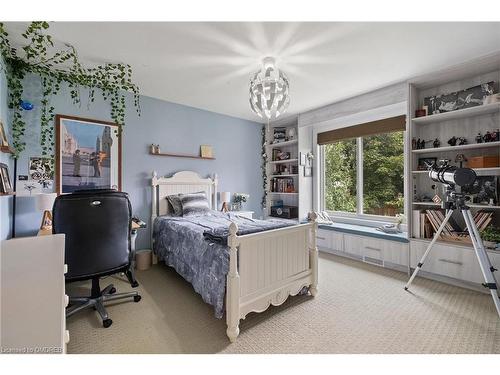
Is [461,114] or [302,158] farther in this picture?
[302,158]

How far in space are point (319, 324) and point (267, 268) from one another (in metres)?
0.58

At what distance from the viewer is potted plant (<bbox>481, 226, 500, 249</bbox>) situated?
2.26 metres

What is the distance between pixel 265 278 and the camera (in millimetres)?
1900

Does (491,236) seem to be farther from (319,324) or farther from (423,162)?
(319,324)

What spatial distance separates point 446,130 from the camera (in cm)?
277

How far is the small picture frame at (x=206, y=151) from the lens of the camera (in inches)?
149

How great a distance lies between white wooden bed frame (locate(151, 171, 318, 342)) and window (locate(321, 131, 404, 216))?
1906 mm

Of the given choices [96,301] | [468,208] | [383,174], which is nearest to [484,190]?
[468,208]

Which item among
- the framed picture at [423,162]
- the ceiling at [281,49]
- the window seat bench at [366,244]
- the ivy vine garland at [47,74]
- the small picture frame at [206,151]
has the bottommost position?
the window seat bench at [366,244]

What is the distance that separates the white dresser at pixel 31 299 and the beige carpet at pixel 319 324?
32.5 inches

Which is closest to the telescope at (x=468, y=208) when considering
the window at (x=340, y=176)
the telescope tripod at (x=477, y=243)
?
the telescope tripod at (x=477, y=243)

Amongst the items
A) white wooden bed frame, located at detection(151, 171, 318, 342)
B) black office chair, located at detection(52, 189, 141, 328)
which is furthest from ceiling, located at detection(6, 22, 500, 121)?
white wooden bed frame, located at detection(151, 171, 318, 342)

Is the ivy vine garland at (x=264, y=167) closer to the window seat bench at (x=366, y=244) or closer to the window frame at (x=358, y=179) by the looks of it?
the window frame at (x=358, y=179)
